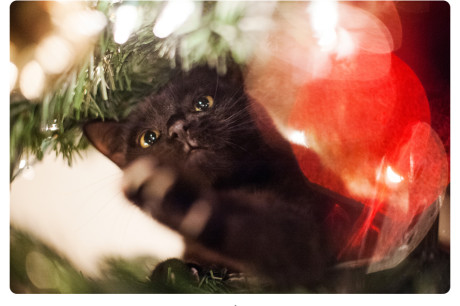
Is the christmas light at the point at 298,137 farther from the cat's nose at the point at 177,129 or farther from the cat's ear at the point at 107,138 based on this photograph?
the cat's ear at the point at 107,138

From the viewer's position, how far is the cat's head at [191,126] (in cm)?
99

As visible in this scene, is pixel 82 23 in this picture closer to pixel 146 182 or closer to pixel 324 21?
pixel 146 182

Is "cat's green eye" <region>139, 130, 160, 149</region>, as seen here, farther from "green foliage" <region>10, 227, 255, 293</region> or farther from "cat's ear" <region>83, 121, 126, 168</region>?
"green foliage" <region>10, 227, 255, 293</region>

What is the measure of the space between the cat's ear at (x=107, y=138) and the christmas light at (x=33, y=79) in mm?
177

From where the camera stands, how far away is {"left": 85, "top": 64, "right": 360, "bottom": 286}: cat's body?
99cm

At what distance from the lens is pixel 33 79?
3.33 ft

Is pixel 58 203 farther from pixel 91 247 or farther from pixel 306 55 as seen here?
pixel 306 55

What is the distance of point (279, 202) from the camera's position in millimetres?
1001

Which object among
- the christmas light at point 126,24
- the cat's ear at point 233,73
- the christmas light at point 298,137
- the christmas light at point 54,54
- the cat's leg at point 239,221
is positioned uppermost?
the christmas light at point 126,24

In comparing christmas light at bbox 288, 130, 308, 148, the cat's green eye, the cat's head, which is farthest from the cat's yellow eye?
christmas light at bbox 288, 130, 308, 148

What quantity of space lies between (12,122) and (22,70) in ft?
0.50

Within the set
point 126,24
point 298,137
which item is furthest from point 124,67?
point 298,137

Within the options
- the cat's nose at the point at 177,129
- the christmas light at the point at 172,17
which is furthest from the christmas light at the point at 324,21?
the cat's nose at the point at 177,129
